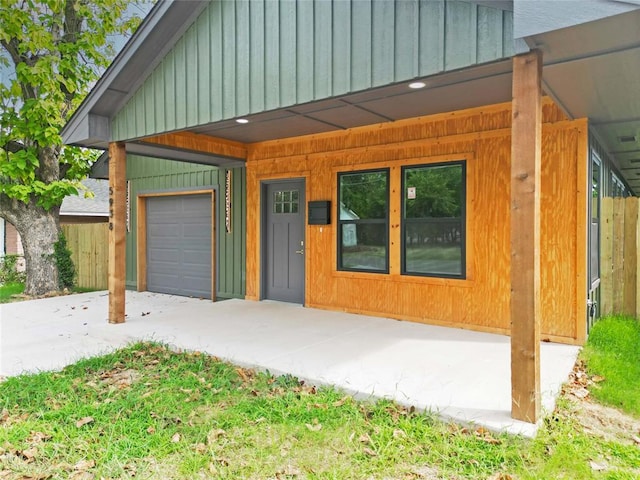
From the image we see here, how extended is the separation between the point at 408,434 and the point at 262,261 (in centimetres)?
514

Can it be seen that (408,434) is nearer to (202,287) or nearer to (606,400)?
(606,400)

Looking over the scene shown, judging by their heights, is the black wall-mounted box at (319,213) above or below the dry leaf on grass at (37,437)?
above

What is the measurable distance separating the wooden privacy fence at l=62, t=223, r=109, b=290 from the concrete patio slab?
2.93 meters

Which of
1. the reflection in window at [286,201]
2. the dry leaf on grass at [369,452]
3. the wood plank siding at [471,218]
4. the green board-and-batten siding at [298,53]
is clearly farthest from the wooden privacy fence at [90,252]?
the dry leaf on grass at [369,452]

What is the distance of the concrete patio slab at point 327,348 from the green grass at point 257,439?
0.22 m

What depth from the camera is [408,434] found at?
115 inches

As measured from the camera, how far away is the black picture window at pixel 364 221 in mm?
6277

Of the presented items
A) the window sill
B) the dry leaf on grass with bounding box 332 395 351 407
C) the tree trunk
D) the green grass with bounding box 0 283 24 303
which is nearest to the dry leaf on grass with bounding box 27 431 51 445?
the dry leaf on grass with bounding box 332 395 351 407

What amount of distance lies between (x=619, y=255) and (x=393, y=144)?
3466 mm

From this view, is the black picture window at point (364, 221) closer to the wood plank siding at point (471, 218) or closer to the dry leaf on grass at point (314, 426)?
the wood plank siding at point (471, 218)

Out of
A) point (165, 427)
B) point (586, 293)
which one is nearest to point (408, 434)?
→ point (165, 427)

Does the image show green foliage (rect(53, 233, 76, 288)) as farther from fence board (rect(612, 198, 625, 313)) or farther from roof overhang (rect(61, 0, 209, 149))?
fence board (rect(612, 198, 625, 313))

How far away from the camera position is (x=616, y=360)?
172 inches

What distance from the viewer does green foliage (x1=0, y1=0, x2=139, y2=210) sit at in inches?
330
